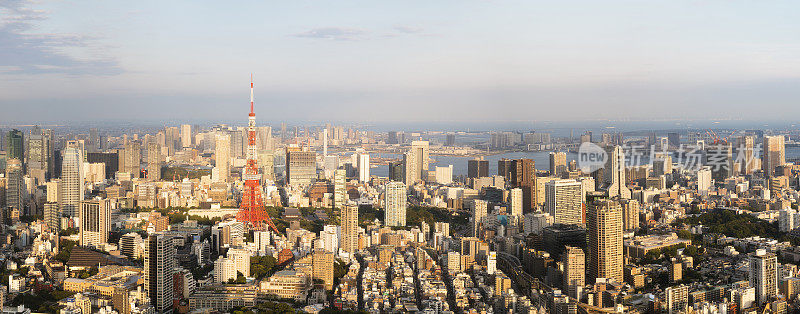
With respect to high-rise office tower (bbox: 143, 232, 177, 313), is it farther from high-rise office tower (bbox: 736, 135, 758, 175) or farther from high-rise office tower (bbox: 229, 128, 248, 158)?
high-rise office tower (bbox: 736, 135, 758, 175)

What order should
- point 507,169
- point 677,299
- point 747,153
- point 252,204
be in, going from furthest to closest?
point 747,153
point 507,169
point 252,204
point 677,299

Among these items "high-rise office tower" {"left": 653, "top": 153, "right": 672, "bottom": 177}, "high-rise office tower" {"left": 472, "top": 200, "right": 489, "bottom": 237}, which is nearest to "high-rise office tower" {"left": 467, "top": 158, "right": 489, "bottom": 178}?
"high-rise office tower" {"left": 653, "top": 153, "right": 672, "bottom": 177}

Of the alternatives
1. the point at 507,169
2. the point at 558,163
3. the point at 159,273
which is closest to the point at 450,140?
the point at 558,163

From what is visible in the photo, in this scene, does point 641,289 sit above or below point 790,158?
below

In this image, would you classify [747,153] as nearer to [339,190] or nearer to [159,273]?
[339,190]

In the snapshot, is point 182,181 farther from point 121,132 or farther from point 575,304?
Answer: point 575,304

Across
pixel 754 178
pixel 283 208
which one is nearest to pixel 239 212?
pixel 283 208

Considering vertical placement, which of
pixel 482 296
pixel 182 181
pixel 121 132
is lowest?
pixel 482 296
